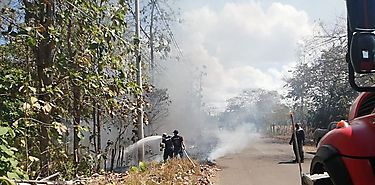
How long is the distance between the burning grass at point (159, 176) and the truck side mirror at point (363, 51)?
5.28 m

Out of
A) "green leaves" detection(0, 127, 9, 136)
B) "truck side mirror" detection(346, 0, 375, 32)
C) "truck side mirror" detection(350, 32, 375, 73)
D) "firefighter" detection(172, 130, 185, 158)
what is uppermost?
"truck side mirror" detection(346, 0, 375, 32)

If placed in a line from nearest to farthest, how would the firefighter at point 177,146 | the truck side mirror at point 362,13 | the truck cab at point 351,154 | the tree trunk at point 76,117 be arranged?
the truck side mirror at point 362,13
the truck cab at point 351,154
the tree trunk at point 76,117
the firefighter at point 177,146

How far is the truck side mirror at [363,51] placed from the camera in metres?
2.75

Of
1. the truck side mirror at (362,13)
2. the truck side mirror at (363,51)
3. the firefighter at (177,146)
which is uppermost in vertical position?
the truck side mirror at (362,13)

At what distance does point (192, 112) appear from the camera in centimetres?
3438

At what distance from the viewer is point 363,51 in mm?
2773

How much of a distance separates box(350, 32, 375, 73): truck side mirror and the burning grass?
5.28 meters

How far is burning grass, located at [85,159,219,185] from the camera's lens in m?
8.20

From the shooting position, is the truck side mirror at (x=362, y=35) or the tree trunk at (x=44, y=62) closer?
the truck side mirror at (x=362, y=35)

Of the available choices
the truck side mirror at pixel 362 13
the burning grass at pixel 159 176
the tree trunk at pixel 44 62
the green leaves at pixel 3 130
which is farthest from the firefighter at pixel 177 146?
the truck side mirror at pixel 362 13

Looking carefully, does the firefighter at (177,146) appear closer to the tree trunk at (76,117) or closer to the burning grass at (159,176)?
the burning grass at (159,176)

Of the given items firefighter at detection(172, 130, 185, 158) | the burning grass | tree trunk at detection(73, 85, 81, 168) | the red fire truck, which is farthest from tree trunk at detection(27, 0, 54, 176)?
firefighter at detection(172, 130, 185, 158)

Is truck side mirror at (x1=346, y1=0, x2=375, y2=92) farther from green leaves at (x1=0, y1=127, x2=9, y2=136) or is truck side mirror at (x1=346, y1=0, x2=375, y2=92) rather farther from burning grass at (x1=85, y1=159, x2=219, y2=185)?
burning grass at (x1=85, y1=159, x2=219, y2=185)

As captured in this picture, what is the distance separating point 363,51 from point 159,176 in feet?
25.0
